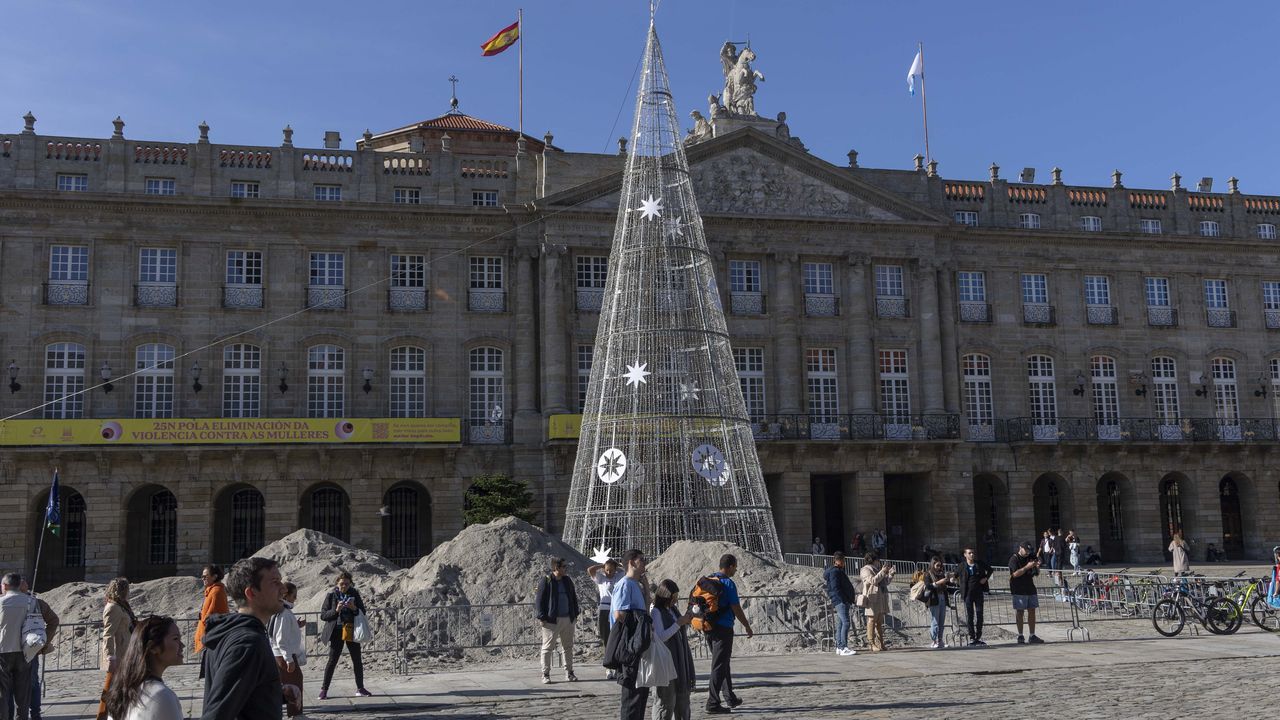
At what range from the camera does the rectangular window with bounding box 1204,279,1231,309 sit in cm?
4581

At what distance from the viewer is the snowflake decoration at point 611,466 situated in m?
21.0

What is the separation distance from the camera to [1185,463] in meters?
44.1

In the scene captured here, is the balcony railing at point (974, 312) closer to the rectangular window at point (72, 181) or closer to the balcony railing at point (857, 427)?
the balcony railing at point (857, 427)

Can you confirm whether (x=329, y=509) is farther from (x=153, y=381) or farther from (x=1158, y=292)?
(x=1158, y=292)

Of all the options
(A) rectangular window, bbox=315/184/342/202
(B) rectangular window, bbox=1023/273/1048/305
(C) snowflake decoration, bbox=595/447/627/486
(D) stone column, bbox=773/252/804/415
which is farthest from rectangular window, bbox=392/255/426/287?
(B) rectangular window, bbox=1023/273/1048/305

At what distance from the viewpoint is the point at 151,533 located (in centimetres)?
3900

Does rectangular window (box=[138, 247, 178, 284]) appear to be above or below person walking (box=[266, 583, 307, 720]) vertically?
above

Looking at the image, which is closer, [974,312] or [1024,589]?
[1024,589]

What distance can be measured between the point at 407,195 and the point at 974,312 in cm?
2049

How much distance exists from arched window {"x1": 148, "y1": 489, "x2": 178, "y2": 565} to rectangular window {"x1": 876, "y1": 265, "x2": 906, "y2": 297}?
24.8 meters

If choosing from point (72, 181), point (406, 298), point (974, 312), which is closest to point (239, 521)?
point (406, 298)

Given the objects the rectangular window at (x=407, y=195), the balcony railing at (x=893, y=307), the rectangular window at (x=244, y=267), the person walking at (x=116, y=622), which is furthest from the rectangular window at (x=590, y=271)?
the person walking at (x=116, y=622)

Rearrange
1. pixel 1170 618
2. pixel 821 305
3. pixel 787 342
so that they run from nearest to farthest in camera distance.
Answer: pixel 1170 618 → pixel 787 342 → pixel 821 305

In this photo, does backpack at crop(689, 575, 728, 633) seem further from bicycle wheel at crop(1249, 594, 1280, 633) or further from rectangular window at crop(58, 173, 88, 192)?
rectangular window at crop(58, 173, 88, 192)
